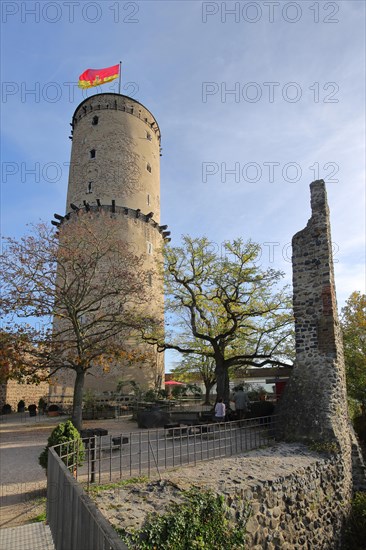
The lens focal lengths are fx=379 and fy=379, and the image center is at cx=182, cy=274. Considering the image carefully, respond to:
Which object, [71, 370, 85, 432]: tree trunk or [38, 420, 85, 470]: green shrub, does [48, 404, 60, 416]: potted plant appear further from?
[38, 420, 85, 470]: green shrub

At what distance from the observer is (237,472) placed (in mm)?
8023

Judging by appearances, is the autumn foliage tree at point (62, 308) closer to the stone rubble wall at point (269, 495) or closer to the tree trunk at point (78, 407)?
the tree trunk at point (78, 407)

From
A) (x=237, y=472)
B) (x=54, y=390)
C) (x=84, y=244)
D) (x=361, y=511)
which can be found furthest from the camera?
(x=54, y=390)

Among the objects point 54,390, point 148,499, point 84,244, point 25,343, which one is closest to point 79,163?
point 84,244

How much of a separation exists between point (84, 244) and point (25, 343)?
5206 millimetres

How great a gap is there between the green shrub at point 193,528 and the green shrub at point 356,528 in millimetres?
4916

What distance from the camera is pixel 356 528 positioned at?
10.0m

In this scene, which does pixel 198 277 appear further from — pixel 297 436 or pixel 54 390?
pixel 54 390

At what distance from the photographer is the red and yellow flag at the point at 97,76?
97.4 ft

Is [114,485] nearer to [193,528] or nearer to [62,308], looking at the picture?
[193,528]

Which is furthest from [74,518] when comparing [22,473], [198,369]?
[198,369]

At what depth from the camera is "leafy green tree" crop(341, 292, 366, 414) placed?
73.5 feet

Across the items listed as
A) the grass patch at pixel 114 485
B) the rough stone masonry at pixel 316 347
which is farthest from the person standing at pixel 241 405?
the grass patch at pixel 114 485

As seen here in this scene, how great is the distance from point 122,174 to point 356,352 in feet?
65.6
